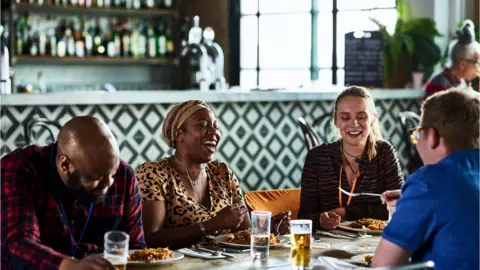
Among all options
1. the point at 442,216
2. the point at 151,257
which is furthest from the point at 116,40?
the point at 442,216

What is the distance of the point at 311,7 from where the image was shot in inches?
372

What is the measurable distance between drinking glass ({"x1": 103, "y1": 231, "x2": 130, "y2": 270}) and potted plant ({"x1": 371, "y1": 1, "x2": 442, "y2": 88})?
625 cm

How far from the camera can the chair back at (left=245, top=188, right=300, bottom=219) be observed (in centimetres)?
387

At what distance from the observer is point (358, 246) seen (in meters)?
3.14

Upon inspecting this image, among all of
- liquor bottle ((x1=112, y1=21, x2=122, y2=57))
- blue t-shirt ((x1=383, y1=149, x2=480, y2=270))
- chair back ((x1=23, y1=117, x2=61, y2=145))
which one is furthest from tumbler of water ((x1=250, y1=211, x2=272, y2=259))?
liquor bottle ((x1=112, y1=21, x2=122, y2=57))

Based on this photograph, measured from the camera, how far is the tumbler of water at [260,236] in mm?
2914

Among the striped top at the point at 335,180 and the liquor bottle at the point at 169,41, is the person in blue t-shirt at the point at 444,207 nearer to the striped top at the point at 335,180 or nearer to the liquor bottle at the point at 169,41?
the striped top at the point at 335,180

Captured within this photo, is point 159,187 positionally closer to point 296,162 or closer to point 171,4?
point 296,162

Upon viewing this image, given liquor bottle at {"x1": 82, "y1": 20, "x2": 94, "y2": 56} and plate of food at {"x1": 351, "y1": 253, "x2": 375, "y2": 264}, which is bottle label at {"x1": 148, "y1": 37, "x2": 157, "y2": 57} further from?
plate of food at {"x1": 351, "y1": 253, "x2": 375, "y2": 264}

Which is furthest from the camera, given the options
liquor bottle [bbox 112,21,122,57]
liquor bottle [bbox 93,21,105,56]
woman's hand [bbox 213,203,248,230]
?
liquor bottle [bbox 112,21,122,57]

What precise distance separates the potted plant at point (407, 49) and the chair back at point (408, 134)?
1042 mm

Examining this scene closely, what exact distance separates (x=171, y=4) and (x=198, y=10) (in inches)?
13.9

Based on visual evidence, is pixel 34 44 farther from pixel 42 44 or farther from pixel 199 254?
pixel 199 254

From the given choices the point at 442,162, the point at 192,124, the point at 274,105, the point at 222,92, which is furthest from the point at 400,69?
the point at 442,162
